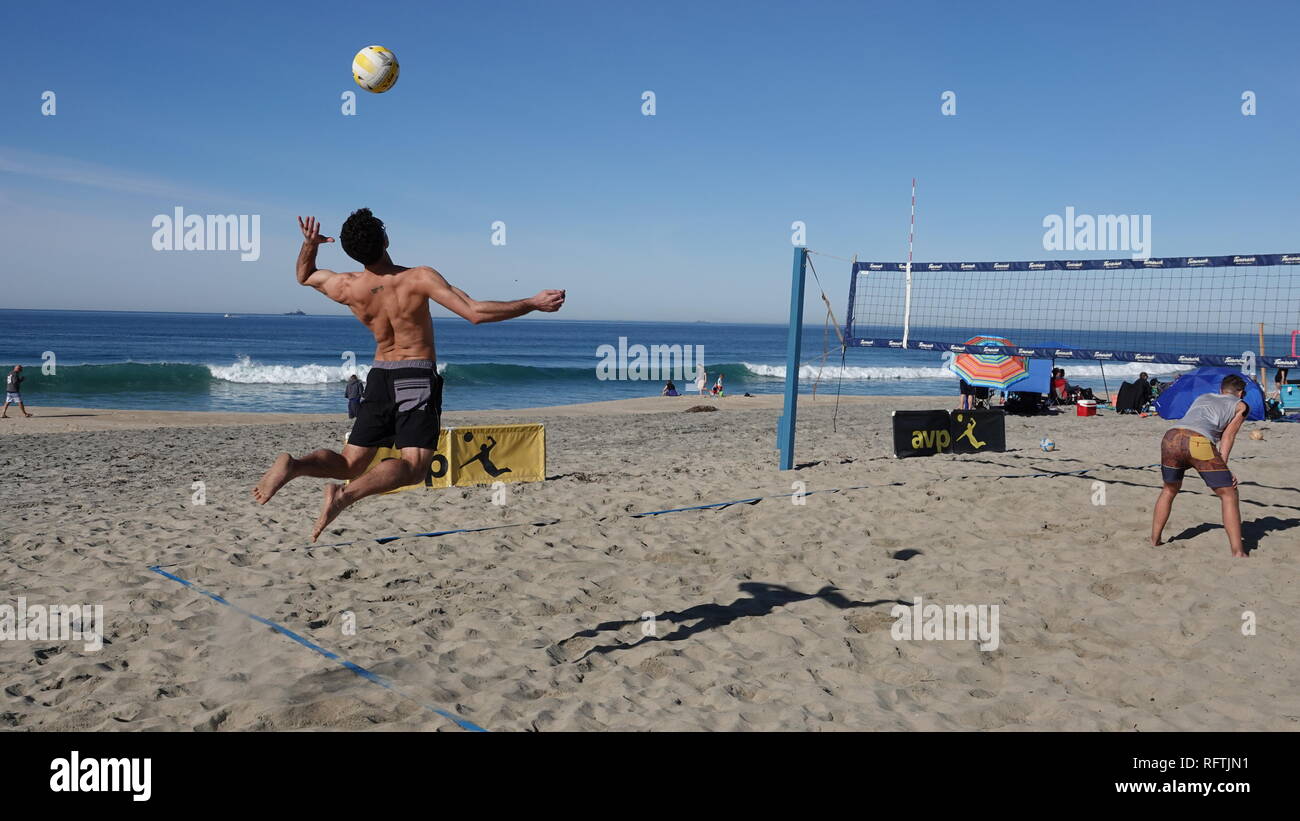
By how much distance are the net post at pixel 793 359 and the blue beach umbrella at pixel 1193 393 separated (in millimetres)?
9099

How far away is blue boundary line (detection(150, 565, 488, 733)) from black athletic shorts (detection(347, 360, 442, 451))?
102 centimetres

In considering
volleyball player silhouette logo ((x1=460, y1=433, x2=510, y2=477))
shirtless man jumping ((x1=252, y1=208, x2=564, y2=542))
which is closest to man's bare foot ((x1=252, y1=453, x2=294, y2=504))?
shirtless man jumping ((x1=252, y1=208, x2=564, y2=542))

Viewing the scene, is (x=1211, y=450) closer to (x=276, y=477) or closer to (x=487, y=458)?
(x=276, y=477)

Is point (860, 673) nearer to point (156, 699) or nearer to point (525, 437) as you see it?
point (156, 699)

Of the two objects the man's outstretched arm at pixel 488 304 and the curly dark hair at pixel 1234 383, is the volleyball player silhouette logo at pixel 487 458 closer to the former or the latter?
the man's outstretched arm at pixel 488 304

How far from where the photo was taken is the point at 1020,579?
5.64 meters

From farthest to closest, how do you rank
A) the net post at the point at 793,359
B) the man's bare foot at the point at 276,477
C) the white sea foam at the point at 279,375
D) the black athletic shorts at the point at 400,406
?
the white sea foam at the point at 279,375, the net post at the point at 793,359, the black athletic shorts at the point at 400,406, the man's bare foot at the point at 276,477

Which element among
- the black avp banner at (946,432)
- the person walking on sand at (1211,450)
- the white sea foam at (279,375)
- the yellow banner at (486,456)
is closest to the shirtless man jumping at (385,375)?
the yellow banner at (486,456)

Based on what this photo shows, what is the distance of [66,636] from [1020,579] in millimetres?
5428

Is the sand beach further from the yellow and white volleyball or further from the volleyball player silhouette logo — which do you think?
the yellow and white volleyball

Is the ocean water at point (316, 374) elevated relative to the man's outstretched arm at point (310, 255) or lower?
lower

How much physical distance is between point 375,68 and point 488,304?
6.86 ft

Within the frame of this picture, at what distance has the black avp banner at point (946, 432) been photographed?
10516 millimetres
